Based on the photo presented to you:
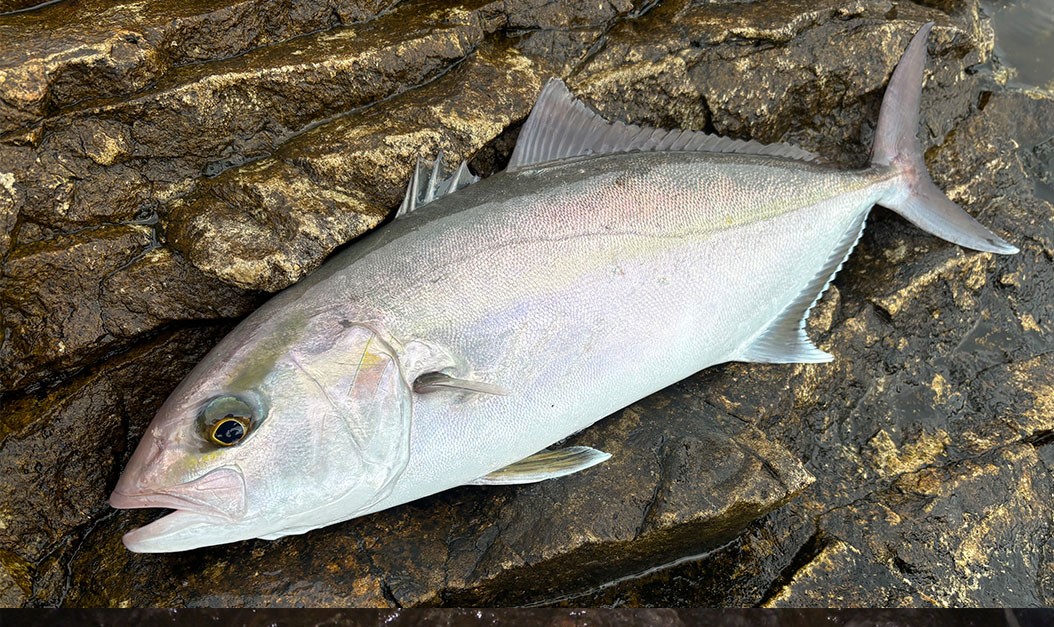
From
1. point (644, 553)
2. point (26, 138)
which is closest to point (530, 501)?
point (644, 553)

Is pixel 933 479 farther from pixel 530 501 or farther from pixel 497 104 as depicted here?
pixel 497 104

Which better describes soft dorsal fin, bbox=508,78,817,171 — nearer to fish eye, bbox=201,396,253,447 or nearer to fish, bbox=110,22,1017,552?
fish, bbox=110,22,1017,552

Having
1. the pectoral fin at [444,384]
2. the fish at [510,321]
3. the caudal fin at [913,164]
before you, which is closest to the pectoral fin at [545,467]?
the fish at [510,321]

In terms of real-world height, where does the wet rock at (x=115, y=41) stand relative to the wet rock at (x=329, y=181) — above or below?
above

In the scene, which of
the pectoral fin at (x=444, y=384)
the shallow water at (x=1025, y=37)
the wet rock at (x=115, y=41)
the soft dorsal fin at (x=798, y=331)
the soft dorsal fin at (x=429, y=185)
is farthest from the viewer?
the shallow water at (x=1025, y=37)

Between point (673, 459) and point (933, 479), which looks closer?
point (673, 459)

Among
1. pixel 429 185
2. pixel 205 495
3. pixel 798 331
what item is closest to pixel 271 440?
pixel 205 495

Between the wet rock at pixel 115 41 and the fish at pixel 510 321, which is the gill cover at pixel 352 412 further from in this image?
the wet rock at pixel 115 41
